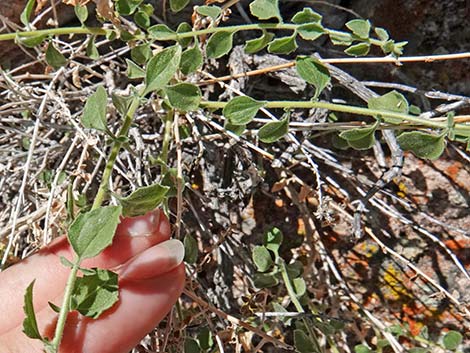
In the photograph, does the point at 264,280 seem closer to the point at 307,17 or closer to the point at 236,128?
the point at 236,128

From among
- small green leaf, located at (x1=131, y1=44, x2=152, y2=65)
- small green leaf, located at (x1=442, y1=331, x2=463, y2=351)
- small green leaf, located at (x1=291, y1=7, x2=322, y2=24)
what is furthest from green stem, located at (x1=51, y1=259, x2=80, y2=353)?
small green leaf, located at (x1=442, y1=331, x2=463, y2=351)

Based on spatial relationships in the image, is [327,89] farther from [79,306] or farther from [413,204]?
[79,306]

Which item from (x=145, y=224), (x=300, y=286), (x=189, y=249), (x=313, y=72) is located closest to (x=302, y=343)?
(x=300, y=286)

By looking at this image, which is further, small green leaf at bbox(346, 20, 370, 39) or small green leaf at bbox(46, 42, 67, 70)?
small green leaf at bbox(46, 42, 67, 70)

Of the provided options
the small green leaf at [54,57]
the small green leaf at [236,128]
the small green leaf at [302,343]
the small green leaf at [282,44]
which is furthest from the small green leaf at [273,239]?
the small green leaf at [54,57]

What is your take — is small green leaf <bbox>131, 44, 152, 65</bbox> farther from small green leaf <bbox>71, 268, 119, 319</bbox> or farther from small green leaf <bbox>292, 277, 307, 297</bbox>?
→ small green leaf <bbox>292, 277, 307, 297</bbox>

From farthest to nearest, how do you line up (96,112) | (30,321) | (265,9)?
(265,9) < (96,112) < (30,321)
